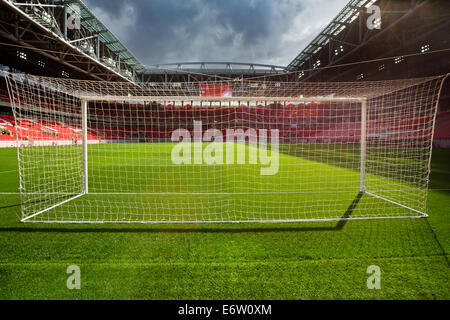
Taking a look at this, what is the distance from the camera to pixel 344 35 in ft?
58.2

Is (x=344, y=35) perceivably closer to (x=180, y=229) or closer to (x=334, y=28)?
(x=334, y=28)

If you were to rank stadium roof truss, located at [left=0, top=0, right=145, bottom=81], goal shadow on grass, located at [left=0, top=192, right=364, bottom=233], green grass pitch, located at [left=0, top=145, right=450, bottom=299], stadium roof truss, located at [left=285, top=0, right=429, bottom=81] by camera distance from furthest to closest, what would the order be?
1. stadium roof truss, located at [left=285, top=0, right=429, bottom=81]
2. stadium roof truss, located at [left=0, top=0, right=145, bottom=81]
3. goal shadow on grass, located at [left=0, top=192, right=364, bottom=233]
4. green grass pitch, located at [left=0, top=145, right=450, bottom=299]

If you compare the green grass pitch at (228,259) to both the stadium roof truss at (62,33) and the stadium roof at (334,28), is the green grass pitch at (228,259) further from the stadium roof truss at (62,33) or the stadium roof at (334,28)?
the stadium roof at (334,28)

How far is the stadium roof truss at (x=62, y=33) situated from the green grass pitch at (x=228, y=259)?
9251 mm

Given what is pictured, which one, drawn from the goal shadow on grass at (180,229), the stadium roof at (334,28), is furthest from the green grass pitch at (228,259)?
the stadium roof at (334,28)

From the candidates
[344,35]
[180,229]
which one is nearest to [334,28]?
[344,35]

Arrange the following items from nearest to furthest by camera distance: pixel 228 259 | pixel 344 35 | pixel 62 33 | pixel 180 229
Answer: pixel 228 259
pixel 180 229
pixel 62 33
pixel 344 35

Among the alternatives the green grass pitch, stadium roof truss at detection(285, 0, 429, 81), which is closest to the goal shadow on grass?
the green grass pitch

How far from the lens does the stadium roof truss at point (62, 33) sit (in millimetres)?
12805

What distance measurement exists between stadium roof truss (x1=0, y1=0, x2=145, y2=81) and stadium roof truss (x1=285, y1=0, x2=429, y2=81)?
15.1 meters

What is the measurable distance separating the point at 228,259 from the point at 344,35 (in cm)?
2173

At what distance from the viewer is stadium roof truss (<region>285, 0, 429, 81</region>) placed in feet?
45.5

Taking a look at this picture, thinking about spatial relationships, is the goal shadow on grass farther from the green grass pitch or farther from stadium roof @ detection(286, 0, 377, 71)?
stadium roof @ detection(286, 0, 377, 71)

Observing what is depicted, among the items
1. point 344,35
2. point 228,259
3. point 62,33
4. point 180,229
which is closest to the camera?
point 228,259
